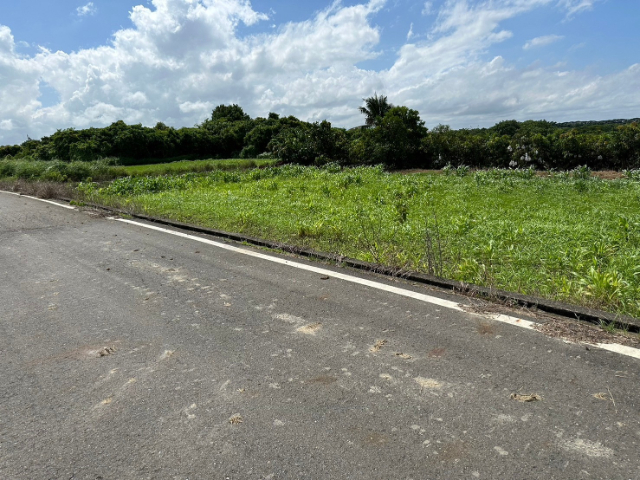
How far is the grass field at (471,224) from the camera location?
190 inches

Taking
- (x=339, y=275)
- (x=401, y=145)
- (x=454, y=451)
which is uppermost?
(x=401, y=145)

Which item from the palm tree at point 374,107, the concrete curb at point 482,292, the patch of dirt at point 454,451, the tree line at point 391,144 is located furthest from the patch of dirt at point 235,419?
the palm tree at point 374,107

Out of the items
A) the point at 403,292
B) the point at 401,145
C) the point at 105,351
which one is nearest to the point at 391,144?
the point at 401,145

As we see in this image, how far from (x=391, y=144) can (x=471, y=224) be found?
14.7m

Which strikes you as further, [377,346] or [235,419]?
[377,346]

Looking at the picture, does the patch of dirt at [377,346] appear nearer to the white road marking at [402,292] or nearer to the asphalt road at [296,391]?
the asphalt road at [296,391]

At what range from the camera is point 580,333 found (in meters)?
3.48

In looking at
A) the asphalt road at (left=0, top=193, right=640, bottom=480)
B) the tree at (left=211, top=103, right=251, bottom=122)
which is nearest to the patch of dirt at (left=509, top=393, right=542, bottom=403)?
the asphalt road at (left=0, top=193, right=640, bottom=480)

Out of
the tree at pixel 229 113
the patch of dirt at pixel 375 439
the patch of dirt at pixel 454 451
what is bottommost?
the patch of dirt at pixel 454 451

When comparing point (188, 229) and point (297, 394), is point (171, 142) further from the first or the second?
point (297, 394)

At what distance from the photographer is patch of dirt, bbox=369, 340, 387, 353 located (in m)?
3.34

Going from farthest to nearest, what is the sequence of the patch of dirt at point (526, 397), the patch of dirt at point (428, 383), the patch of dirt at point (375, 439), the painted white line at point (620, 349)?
the painted white line at point (620, 349) → the patch of dirt at point (428, 383) → the patch of dirt at point (526, 397) → the patch of dirt at point (375, 439)

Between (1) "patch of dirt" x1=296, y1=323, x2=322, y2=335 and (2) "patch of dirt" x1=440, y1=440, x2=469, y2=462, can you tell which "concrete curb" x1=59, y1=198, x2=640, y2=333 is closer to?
(1) "patch of dirt" x1=296, y1=323, x2=322, y2=335

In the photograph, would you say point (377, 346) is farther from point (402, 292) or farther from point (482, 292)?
point (482, 292)
